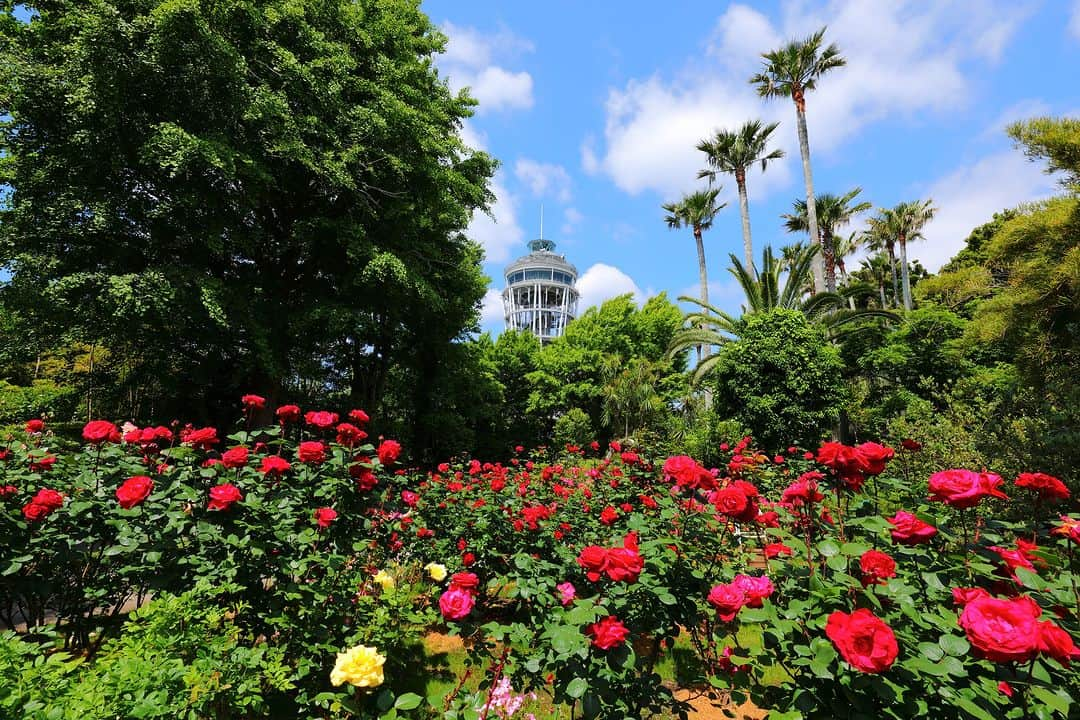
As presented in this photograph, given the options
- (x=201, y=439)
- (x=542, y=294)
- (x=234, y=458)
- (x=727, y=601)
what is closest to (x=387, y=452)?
(x=234, y=458)

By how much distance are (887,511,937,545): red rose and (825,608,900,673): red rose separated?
712mm

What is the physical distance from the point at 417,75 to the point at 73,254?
923 cm

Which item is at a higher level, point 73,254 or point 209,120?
point 209,120

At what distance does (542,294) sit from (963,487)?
63747mm

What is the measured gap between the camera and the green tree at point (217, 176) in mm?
8398

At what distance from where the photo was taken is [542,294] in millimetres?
64688

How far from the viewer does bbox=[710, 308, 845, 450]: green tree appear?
39.7ft

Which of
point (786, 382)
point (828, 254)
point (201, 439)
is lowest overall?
point (201, 439)

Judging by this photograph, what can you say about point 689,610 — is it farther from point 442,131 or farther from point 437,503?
point 442,131

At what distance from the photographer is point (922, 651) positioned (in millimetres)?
1414

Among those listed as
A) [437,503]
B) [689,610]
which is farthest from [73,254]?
[689,610]

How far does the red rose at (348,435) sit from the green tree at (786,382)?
39.0ft

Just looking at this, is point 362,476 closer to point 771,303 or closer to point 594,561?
point 594,561

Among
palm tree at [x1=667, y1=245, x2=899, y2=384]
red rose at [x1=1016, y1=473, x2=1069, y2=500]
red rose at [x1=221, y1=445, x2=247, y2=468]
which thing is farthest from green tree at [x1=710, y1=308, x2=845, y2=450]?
red rose at [x1=221, y1=445, x2=247, y2=468]
